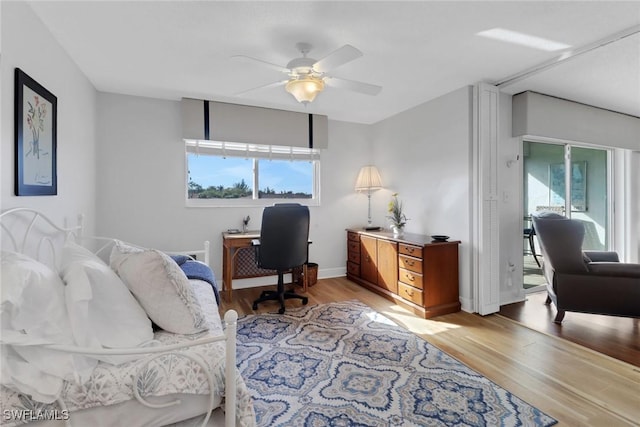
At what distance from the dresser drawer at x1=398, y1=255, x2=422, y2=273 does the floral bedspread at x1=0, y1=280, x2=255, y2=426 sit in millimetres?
2402

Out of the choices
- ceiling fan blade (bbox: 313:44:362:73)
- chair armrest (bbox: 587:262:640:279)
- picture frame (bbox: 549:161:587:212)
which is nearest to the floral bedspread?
ceiling fan blade (bbox: 313:44:362:73)

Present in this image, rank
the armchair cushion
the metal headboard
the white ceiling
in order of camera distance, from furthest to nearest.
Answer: the armchair cushion → the white ceiling → the metal headboard

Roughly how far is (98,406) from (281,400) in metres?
1.09

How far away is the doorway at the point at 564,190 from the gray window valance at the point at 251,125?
2824 millimetres

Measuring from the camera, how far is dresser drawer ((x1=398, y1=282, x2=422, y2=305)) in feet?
10.4

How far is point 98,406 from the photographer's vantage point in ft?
3.41

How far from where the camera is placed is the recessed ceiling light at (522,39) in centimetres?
218

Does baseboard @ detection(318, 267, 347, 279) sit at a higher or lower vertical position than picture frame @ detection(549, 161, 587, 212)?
lower

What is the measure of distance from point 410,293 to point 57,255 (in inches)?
126

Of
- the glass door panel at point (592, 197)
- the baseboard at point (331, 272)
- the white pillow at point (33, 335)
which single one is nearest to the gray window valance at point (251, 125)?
the baseboard at point (331, 272)

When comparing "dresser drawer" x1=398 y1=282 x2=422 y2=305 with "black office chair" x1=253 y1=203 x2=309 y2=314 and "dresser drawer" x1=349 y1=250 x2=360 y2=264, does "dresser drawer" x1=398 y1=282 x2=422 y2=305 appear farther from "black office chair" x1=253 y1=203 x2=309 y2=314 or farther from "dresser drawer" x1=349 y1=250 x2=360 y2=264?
"black office chair" x1=253 y1=203 x2=309 y2=314

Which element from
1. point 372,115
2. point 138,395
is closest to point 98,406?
point 138,395

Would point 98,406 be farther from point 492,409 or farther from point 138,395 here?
point 492,409

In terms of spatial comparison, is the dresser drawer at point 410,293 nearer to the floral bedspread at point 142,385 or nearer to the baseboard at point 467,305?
the baseboard at point 467,305
